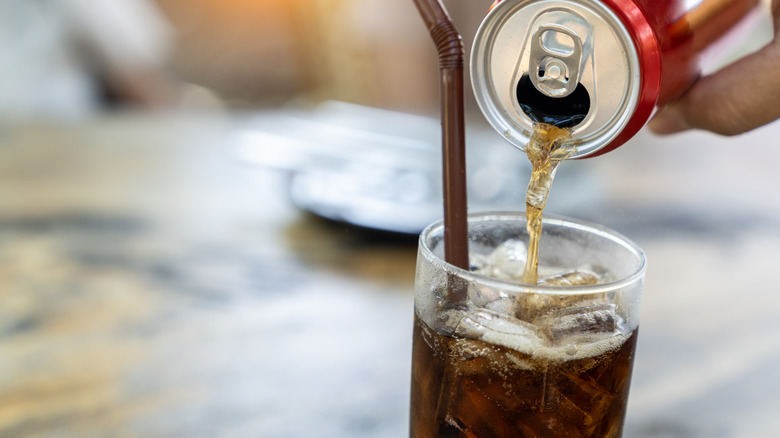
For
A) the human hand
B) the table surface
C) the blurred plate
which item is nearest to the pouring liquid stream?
the human hand

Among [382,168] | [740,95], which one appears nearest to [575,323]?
[740,95]

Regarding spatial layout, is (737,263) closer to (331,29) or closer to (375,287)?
(375,287)

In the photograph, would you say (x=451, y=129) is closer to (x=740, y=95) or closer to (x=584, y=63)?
(x=584, y=63)

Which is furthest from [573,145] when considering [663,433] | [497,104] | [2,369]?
[2,369]

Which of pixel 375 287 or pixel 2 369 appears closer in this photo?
pixel 2 369

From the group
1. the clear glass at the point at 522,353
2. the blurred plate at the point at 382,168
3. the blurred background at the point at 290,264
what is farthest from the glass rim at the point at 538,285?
the blurred plate at the point at 382,168

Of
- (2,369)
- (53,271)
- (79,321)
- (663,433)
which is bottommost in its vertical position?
(663,433)

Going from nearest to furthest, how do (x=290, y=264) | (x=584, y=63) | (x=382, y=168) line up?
1. (x=584, y=63)
2. (x=290, y=264)
3. (x=382, y=168)
